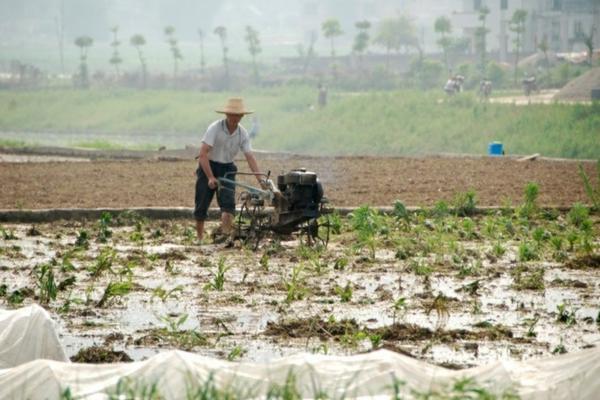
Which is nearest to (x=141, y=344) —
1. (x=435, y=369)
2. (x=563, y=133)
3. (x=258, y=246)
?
(x=435, y=369)

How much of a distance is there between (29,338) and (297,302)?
3074mm

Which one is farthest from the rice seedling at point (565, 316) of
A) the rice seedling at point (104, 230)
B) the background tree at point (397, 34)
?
the background tree at point (397, 34)

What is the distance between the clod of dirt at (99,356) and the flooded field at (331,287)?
11mm

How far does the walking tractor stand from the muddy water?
19cm

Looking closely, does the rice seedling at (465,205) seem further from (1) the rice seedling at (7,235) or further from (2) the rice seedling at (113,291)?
(2) the rice seedling at (113,291)

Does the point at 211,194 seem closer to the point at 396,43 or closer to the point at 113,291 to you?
the point at 113,291

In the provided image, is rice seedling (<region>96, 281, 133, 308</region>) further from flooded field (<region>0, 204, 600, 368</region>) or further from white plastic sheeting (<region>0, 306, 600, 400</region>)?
white plastic sheeting (<region>0, 306, 600, 400</region>)

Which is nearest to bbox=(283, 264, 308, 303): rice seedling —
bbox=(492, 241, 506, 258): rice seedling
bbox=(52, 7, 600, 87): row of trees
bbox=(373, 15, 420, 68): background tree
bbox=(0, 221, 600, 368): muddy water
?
bbox=(0, 221, 600, 368): muddy water

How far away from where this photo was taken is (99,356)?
8.11 m

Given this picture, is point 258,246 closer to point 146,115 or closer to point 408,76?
point 146,115

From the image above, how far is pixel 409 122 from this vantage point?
42.1m

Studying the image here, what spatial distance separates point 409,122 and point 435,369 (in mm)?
35804

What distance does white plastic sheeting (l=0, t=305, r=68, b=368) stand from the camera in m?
7.40

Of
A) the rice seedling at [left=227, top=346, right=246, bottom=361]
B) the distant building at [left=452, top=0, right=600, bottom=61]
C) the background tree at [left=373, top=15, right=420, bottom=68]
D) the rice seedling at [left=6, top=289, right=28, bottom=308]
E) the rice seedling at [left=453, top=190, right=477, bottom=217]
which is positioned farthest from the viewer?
the background tree at [left=373, top=15, right=420, bottom=68]
